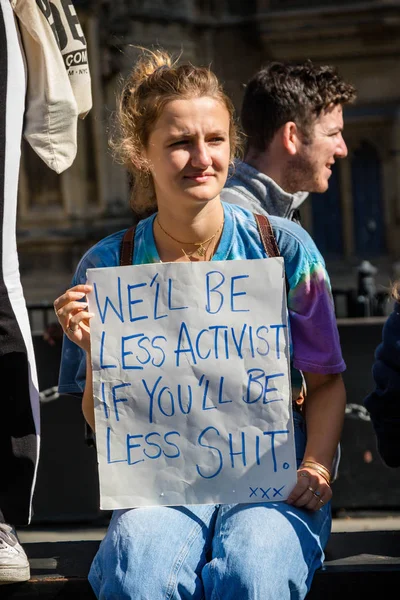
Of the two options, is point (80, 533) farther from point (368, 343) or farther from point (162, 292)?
point (162, 292)

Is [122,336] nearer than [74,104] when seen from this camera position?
Yes

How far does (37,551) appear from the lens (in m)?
2.76

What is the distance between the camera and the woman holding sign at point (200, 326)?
218 centimetres

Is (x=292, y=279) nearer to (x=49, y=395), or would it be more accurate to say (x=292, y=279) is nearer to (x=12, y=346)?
(x=12, y=346)

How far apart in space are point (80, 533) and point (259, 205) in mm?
2007

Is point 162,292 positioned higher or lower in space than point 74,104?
lower

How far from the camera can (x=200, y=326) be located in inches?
92.0

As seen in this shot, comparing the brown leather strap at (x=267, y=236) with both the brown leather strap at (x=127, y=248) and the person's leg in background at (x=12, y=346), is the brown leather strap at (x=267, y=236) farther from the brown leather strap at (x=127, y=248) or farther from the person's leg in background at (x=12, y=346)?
the person's leg in background at (x=12, y=346)

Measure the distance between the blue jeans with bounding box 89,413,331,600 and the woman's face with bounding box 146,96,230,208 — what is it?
0.72 meters

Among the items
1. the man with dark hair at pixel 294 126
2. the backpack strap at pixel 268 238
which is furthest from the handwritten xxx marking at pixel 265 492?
the man with dark hair at pixel 294 126

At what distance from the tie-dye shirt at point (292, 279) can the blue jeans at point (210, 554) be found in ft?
1.19

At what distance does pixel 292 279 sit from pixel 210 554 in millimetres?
645

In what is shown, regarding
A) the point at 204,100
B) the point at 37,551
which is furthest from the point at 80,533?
the point at 204,100

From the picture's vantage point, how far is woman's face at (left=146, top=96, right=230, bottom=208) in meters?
2.45
